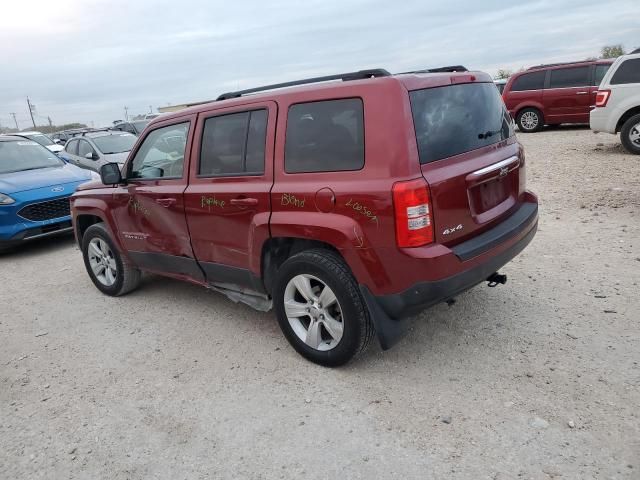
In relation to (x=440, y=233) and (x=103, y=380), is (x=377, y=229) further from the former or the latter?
(x=103, y=380)

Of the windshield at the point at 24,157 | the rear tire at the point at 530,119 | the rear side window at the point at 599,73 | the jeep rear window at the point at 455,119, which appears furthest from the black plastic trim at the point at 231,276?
the rear tire at the point at 530,119

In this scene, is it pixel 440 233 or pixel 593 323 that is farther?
pixel 593 323

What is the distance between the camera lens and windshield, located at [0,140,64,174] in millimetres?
7949

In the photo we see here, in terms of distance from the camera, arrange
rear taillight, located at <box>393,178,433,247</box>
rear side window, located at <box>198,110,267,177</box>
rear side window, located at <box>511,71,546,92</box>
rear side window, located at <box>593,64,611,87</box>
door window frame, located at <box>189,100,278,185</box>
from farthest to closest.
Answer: rear side window, located at <box>511,71,546,92</box> → rear side window, located at <box>593,64,611,87</box> → rear side window, located at <box>198,110,267,177</box> → door window frame, located at <box>189,100,278,185</box> → rear taillight, located at <box>393,178,433,247</box>

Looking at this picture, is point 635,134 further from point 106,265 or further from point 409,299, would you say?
point 106,265

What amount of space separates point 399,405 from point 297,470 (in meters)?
0.74

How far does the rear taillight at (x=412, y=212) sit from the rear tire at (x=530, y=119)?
43.9ft

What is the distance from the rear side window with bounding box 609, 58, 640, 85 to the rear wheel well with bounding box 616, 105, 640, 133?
513 mm

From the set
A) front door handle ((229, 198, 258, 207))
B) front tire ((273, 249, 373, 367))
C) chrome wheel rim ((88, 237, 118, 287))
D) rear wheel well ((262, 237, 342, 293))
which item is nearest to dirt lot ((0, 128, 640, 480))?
front tire ((273, 249, 373, 367))

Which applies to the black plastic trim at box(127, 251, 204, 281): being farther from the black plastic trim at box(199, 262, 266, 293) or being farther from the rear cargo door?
the rear cargo door

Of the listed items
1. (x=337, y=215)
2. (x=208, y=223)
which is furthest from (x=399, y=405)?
(x=208, y=223)

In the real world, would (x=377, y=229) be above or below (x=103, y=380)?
above

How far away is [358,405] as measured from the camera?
2.96m

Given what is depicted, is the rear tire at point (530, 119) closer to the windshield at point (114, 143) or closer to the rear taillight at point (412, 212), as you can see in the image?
the windshield at point (114, 143)
